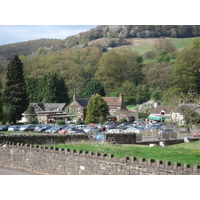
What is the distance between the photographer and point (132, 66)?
129500 millimetres

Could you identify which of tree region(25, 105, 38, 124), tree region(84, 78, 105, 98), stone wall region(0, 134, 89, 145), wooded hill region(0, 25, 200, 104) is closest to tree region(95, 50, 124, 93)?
wooded hill region(0, 25, 200, 104)

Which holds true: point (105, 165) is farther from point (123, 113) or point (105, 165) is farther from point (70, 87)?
point (70, 87)

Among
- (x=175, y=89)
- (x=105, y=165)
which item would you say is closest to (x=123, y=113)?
(x=175, y=89)

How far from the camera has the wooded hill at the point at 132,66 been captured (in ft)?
350

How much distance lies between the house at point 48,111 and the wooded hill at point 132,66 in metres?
21.8

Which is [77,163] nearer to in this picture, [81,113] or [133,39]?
[81,113]

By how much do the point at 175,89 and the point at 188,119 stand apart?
69.6 metres

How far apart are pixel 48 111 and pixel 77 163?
67.3 m

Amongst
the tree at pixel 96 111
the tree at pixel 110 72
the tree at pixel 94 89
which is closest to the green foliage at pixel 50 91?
the tree at pixel 94 89

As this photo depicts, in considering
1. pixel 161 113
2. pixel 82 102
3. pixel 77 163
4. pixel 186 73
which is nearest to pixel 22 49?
pixel 186 73

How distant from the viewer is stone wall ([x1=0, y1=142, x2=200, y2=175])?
52.4 feet

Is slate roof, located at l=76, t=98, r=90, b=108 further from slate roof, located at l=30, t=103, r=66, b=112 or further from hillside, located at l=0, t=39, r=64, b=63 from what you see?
hillside, located at l=0, t=39, r=64, b=63

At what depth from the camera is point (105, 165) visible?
18859 millimetres

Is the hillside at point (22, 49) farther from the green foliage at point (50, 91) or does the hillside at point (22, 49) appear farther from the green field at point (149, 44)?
the green foliage at point (50, 91)
